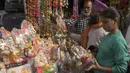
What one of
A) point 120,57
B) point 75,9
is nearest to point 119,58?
point 120,57

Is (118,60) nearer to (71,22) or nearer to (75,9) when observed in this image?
(71,22)

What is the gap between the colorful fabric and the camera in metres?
1.44

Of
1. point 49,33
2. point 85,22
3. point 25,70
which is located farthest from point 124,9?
point 25,70

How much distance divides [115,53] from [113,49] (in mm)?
30

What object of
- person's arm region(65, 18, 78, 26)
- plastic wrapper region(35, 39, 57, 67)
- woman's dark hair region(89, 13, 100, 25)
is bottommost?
person's arm region(65, 18, 78, 26)

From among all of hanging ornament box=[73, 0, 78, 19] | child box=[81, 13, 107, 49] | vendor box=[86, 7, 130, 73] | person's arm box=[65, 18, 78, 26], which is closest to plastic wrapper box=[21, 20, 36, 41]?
vendor box=[86, 7, 130, 73]

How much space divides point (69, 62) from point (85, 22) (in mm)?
973

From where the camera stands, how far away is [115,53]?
147 centimetres

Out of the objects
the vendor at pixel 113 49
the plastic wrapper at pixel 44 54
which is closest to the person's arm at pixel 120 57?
the vendor at pixel 113 49

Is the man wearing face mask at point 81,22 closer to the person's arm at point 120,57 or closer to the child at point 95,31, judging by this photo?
the child at point 95,31

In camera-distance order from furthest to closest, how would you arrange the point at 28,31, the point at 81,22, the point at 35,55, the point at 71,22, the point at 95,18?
the point at 71,22
the point at 81,22
the point at 95,18
the point at 28,31
the point at 35,55

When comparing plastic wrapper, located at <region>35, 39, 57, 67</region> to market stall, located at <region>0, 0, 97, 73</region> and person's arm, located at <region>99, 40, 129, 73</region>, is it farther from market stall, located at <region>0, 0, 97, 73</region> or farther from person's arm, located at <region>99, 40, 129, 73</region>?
person's arm, located at <region>99, 40, 129, 73</region>

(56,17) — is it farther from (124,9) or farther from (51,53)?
(124,9)

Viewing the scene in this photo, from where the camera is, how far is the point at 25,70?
136cm
